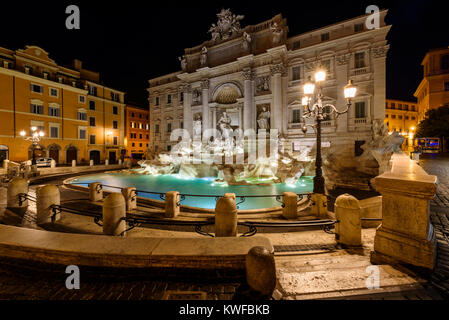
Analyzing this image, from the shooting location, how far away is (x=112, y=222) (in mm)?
4531

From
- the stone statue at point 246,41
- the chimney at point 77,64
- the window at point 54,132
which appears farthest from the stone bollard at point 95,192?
the chimney at point 77,64

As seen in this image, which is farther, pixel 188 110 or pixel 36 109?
pixel 188 110

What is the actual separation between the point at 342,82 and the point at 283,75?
6.52m

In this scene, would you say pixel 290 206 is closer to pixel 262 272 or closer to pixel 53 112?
pixel 262 272

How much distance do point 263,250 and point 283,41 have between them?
2623 cm

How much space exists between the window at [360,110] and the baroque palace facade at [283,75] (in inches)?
3.5

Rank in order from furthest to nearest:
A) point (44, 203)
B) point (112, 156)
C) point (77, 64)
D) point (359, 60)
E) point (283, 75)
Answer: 1. point (112, 156)
2. point (77, 64)
3. point (283, 75)
4. point (359, 60)
5. point (44, 203)

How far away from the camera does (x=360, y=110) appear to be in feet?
65.7

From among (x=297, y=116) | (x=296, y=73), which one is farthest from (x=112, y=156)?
(x=296, y=73)

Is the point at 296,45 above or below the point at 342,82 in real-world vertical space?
above

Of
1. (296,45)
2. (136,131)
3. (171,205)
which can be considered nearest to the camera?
(171,205)

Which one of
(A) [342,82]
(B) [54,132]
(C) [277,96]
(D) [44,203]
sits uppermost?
(A) [342,82]

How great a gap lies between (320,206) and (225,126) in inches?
803
